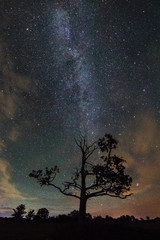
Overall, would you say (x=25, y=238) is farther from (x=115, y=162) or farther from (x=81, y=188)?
(x=115, y=162)

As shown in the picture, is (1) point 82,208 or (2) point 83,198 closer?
(1) point 82,208

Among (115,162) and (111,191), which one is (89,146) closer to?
(115,162)

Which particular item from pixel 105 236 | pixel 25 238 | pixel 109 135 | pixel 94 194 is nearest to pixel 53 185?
pixel 94 194

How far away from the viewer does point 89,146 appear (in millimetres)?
31500

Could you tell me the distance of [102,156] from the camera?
97.0ft

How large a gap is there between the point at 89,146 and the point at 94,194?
606 cm

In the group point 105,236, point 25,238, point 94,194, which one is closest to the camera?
point 105,236

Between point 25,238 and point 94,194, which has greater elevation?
point 94,194

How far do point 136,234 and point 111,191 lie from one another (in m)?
12.0

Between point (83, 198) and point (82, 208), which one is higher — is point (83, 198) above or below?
above

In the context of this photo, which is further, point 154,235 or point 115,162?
point 115,162

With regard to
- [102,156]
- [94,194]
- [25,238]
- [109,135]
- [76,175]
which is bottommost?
[25,238]

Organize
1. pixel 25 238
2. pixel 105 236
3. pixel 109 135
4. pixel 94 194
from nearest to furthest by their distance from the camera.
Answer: pixel 105 236 → pixel 25 238 → pixel 94 194 → pixel 109 135

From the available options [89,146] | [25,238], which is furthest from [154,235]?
[89,146]
